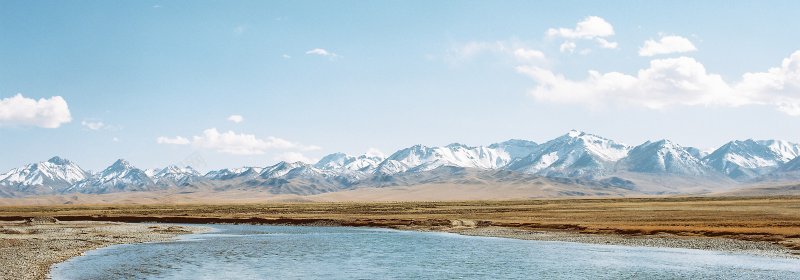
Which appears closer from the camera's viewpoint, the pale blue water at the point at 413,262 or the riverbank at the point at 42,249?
the riverbank at the point at 42,249

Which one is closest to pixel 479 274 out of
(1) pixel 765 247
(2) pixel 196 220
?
(1) pixel 765 247

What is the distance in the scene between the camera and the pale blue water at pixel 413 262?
4525 cm

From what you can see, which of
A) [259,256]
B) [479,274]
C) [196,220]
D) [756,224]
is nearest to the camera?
[479,274]

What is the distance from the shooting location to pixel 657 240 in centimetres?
7050

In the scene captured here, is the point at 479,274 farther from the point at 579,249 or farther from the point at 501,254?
the point at 579,249

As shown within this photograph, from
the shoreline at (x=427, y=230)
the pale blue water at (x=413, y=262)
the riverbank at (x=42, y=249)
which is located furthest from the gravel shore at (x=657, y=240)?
the riverbank at (x=42, y=249)

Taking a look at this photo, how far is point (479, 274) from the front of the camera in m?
45.8

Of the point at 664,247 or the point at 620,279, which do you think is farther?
the point at 664,247

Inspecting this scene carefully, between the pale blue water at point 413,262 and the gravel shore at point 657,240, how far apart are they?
3624 millimetres

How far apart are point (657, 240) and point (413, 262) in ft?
102

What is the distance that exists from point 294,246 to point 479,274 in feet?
94.7

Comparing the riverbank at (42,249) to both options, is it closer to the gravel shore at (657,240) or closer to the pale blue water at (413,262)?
the pale blue water at (413,262)

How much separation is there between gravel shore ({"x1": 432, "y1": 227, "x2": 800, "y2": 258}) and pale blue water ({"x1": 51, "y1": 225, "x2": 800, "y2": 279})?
362cm

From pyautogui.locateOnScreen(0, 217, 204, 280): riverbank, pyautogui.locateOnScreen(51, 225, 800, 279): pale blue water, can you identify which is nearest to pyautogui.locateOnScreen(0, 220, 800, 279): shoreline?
pyautogui.locateOnScreen(0, 217, 204, 280): riverbank
